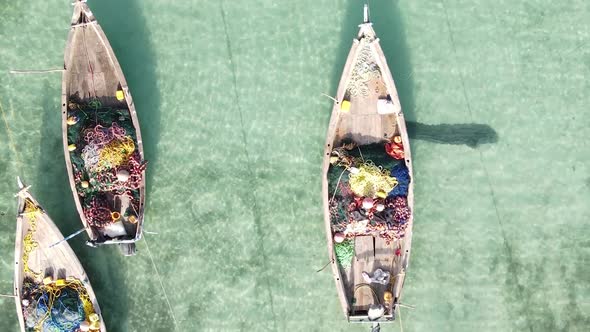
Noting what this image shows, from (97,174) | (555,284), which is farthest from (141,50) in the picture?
(555,284)

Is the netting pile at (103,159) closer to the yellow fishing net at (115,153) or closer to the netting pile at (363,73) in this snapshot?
the yellow fishing net at (115,153)

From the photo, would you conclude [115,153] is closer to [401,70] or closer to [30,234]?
[30,234]

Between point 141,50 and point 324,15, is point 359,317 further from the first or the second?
point 141,50

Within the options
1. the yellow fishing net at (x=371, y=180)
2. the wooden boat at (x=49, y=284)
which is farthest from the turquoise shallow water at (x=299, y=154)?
the yellow fishing net at (x=371, y=180)

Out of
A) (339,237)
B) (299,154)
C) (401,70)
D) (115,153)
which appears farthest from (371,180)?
(115,153)

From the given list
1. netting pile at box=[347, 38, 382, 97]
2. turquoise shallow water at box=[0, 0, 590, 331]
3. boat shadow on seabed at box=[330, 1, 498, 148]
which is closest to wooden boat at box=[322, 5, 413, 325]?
netting pile at box=[347, 38, 382, 97]
